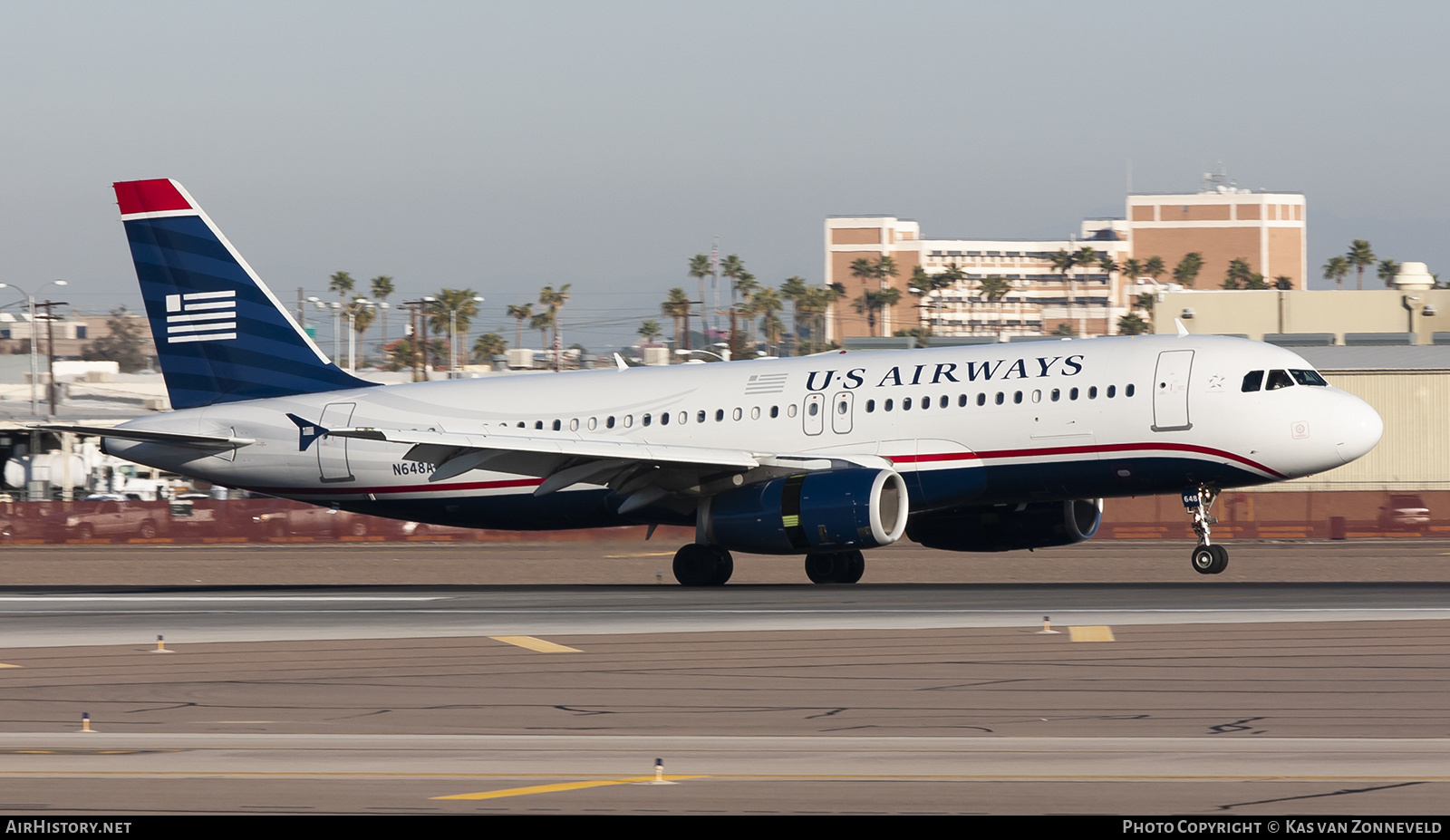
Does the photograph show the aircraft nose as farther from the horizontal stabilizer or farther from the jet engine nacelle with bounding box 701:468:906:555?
the horizontal stabilizer

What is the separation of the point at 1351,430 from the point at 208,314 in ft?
76.8

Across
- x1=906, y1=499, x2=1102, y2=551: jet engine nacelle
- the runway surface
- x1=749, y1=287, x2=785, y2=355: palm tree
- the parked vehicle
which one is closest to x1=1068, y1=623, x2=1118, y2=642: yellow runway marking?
the runway surface

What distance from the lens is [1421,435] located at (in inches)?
2421

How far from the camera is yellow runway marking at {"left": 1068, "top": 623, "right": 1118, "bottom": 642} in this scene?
68.0 feet

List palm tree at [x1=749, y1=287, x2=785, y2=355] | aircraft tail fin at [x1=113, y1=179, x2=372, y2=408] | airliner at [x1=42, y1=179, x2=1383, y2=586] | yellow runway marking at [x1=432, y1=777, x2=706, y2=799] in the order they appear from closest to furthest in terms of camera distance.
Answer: yellow runway marking at [x1=432, y1=777, x2=706, y2=799], airliner at [x1=42, y1=179, x2=1383, y2=586], aircraft tail fin at [x1=113, y1=179, x2=372, y2=408], palm tree at [x1=749, y1=287, x2=785, y2=355]

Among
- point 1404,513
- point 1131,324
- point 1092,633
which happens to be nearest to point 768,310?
point 1131,324

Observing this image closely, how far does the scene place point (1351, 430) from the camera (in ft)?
94.2

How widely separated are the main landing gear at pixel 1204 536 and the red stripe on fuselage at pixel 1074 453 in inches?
39.0

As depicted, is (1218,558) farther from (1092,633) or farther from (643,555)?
(643,555)

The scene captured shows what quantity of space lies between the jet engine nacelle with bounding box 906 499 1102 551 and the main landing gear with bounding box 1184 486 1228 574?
6.64 feet

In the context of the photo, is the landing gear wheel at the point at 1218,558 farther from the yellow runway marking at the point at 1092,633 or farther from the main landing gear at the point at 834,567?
the yellow runway marking at the point at 1092,633

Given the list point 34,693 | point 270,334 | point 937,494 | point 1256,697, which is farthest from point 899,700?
point 270,334
